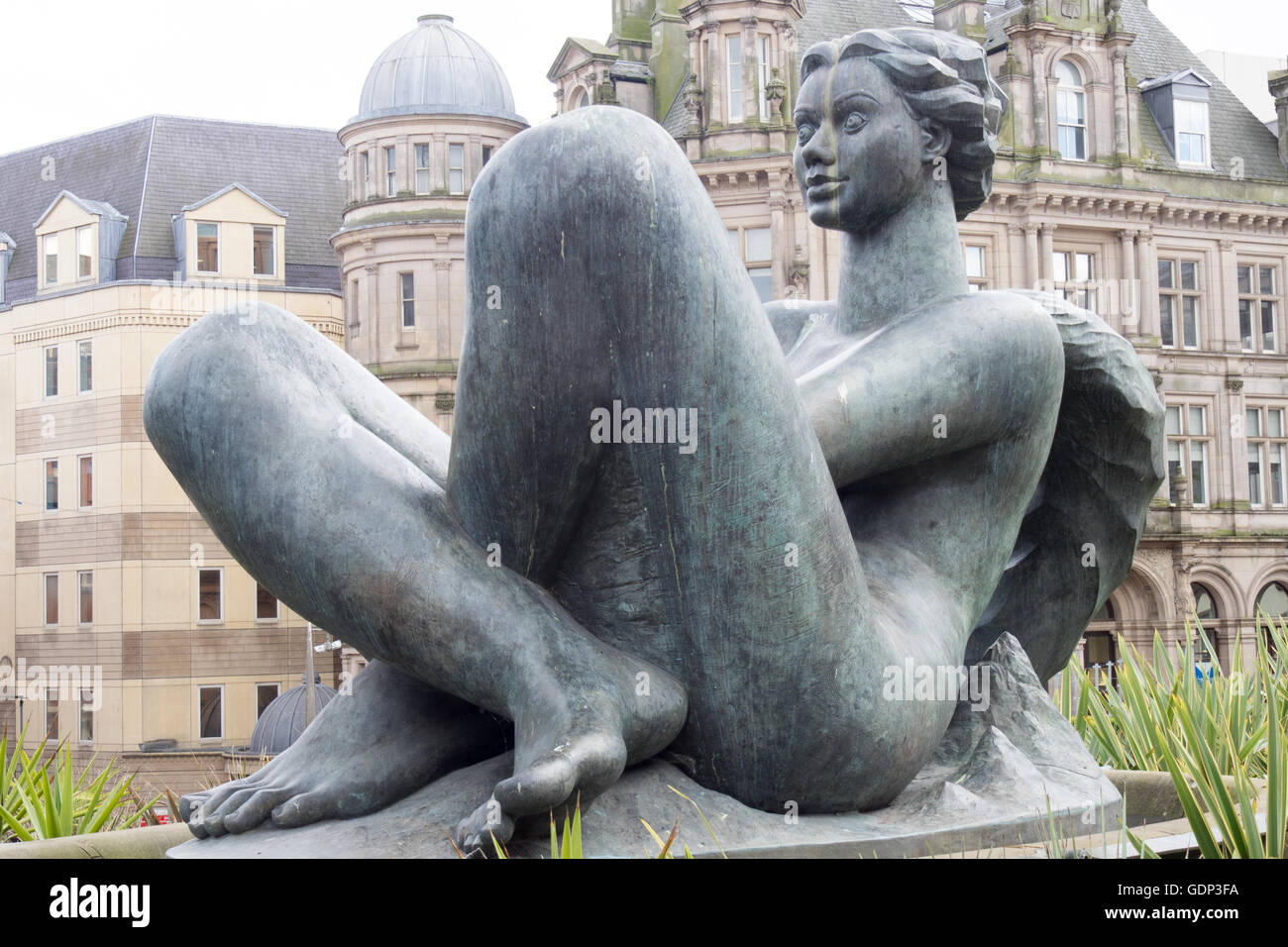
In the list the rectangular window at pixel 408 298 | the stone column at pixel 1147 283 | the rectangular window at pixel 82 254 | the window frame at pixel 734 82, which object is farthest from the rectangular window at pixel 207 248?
the stone column at pixel 1147 283

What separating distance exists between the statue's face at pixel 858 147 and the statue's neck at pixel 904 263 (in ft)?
0.17

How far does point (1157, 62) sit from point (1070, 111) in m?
4.29

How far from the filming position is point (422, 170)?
32.2 m

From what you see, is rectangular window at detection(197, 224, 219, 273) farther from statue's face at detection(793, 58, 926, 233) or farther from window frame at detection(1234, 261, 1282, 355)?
statue's face at detection(793, 58, 926, 233)

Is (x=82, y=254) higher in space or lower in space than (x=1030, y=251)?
higher

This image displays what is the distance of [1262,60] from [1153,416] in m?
40.2

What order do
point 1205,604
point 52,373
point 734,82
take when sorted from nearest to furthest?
1. point 734,82
2. point 1205,604
3. point 52,373

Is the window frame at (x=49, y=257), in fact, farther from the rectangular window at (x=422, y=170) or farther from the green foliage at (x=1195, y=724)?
the green foliage at (x=1195, y=724)

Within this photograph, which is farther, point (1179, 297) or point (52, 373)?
point (52, 373)

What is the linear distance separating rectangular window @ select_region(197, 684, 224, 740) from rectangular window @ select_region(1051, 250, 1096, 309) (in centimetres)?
1970

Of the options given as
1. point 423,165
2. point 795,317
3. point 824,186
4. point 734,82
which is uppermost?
point 734,82

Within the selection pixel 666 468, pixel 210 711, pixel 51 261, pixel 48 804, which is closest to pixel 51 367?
pixel 51 261

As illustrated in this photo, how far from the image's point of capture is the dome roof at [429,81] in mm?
32281

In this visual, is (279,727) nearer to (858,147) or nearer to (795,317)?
(795,317)
